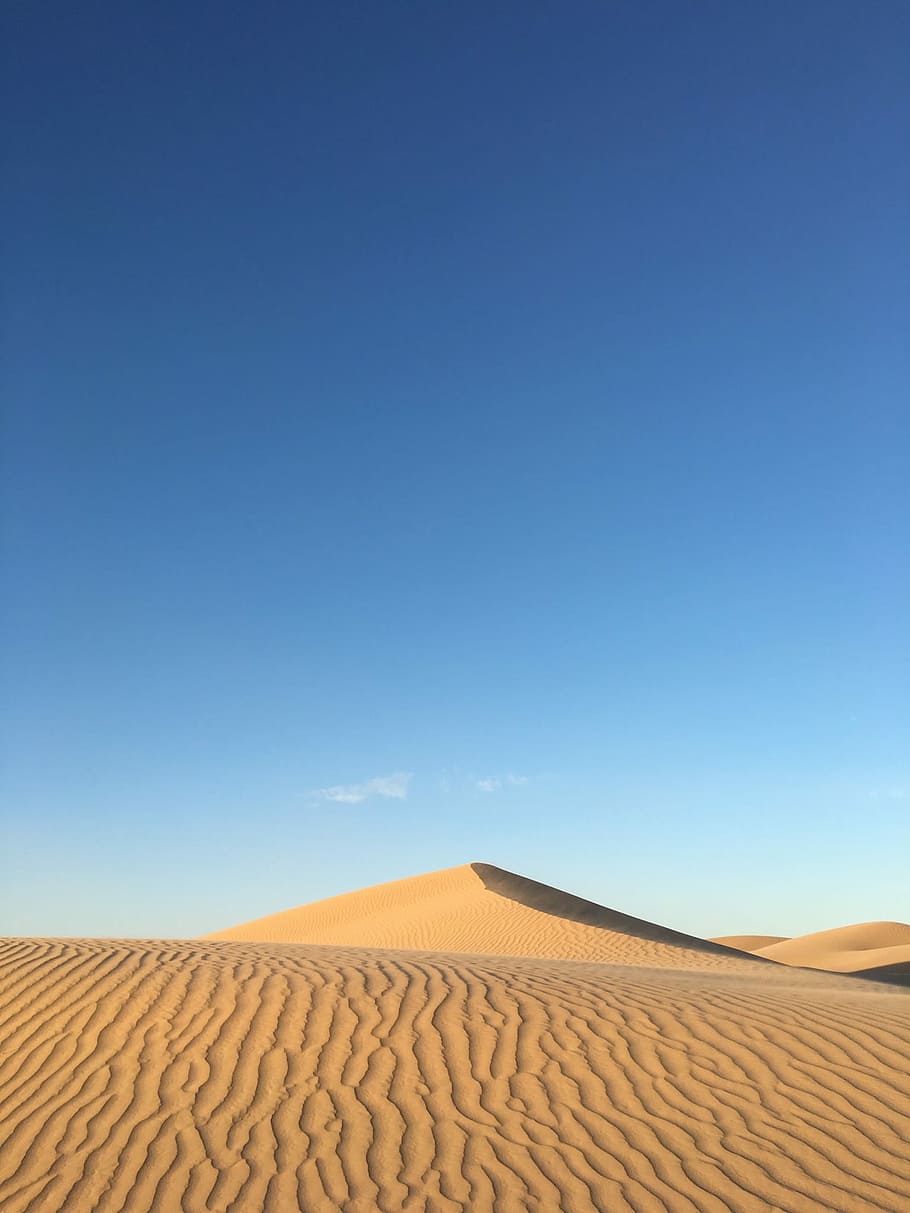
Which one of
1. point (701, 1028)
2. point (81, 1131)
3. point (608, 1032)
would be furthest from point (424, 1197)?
point (701, 1028)

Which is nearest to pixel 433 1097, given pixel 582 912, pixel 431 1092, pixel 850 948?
pixel 431 1092

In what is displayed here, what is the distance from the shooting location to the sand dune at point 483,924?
82.5 feet

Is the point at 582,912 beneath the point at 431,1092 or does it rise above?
above

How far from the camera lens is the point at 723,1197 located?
233 inches

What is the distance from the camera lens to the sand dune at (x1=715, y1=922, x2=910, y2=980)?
33.2 metres

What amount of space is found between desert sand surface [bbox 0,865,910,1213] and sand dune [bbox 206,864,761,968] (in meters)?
10.6

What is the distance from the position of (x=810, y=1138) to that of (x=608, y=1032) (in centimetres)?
A: 230

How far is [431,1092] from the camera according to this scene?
7402 millimetres

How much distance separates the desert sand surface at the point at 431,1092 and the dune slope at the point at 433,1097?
2 centimetres

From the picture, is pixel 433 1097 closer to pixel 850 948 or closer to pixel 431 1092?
pixel 431 1092

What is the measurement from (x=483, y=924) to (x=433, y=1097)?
23.0m

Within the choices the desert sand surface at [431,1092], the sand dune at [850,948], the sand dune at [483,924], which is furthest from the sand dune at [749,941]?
the desert sand surface at [431,1092]

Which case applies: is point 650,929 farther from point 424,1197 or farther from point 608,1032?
point 424,1197

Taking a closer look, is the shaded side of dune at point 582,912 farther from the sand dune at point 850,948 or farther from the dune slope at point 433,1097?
the dune slope at point 433,1097
